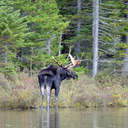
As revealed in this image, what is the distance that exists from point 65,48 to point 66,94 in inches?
571

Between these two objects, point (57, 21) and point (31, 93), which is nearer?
point (31, 93)

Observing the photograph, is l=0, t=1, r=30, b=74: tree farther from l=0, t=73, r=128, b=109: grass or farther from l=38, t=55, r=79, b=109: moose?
l=38, t=55, r=79, b=109: moose

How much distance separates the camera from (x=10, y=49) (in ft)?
91.9

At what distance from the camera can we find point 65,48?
124 ft

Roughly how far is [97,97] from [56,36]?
32.1 feet

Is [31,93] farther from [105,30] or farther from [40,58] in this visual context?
[105,30]

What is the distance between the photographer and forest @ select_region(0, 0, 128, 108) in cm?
2383

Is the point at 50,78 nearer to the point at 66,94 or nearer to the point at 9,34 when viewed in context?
the point at 66,94

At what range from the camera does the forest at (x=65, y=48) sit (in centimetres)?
2383

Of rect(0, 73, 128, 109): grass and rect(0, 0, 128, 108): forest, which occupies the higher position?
rect(0, 0, 128, 108): forest

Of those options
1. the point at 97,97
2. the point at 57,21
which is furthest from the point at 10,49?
the point at 97,97

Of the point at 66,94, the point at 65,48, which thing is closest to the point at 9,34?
the point at 66,94

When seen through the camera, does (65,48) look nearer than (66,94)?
No

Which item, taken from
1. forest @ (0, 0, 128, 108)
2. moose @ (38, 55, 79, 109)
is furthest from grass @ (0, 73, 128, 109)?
moose @ (38, 55, 79, 109)
